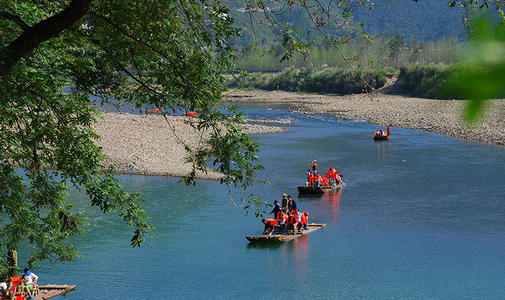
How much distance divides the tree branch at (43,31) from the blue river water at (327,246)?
1423cm

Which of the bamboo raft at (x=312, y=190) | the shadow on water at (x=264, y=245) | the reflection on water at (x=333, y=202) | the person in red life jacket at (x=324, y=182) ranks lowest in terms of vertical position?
the shadow on water at (x=264, y=245)

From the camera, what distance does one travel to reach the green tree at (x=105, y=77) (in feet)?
27.9

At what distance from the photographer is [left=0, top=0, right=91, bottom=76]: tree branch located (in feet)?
22.2

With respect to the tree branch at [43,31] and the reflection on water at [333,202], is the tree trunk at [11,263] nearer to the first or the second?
the tree branch at [43,31]

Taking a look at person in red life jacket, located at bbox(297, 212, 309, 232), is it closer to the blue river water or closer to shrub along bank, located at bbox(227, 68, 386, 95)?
the blue river water

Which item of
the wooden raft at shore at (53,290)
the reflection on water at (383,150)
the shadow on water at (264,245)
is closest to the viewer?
the wooden raft at shore at (53,290)

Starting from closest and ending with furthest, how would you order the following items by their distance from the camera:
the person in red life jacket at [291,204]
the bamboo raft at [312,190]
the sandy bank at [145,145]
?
the person in red life jacket at [291,204] → the bamboo raft at [312,190] → the sandy bank at [145,145]

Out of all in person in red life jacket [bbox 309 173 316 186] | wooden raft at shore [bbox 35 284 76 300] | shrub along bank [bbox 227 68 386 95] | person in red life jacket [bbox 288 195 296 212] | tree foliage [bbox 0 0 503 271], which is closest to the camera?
tree foliage [bbox 0 0 503 271]

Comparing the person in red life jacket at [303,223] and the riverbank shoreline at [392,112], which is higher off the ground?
the riverbank shoreline at [392,112]

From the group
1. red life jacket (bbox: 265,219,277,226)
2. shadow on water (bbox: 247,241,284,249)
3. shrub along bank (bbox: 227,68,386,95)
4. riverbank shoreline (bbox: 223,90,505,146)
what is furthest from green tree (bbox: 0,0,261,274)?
shrub along bank (bbox: 227,68,386,95)

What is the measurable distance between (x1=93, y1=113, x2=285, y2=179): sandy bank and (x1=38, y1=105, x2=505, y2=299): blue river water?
2.71 m

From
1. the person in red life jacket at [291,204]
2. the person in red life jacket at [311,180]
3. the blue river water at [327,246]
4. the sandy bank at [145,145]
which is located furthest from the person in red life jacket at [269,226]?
the sandy bank at [145,145]

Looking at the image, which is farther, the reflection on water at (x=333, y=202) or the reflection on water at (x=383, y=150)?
the reflection on water at (x=383, y=150)

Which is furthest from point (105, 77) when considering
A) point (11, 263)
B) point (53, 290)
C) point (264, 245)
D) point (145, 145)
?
point (145, 145)
